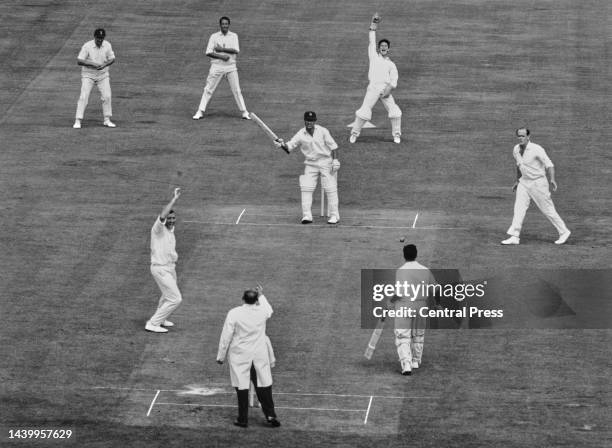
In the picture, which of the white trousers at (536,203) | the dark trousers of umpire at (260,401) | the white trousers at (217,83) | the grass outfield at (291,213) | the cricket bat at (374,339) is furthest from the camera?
the white trousers at (217,83)

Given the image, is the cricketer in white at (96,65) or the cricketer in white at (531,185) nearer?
the cricketer in white at (531,185)

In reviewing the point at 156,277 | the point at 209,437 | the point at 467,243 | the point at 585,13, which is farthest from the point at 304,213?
the point at 585,13

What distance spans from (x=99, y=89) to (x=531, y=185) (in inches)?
529

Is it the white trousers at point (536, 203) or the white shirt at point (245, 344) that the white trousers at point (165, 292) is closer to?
the white shirt at point (245, 344)

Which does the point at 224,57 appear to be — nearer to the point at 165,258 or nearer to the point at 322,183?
the point at 322,183

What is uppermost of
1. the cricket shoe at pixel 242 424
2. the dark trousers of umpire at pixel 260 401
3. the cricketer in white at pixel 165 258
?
the cricketer in white at pixel 165 258

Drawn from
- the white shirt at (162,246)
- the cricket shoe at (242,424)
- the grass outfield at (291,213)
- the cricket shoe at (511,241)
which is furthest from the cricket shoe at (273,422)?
the cricket shoe at (511,241)

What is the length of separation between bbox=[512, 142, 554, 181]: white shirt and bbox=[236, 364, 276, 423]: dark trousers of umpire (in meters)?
10.4

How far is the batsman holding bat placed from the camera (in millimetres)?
35438

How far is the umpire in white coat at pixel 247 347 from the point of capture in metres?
25.8

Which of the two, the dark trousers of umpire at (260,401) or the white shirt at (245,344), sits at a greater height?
the white shirt at (245,344)

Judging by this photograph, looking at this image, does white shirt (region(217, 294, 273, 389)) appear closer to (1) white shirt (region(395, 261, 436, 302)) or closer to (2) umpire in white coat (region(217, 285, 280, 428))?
(2) umpire in white coat (region(217, 285, 280, 428))

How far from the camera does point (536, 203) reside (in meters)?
34.8

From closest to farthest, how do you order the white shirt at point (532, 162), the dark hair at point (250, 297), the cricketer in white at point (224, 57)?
the dark hair at point (250, 297) → the white shirt at point (532, 162) → the cricketer in white at point (224, 57)
